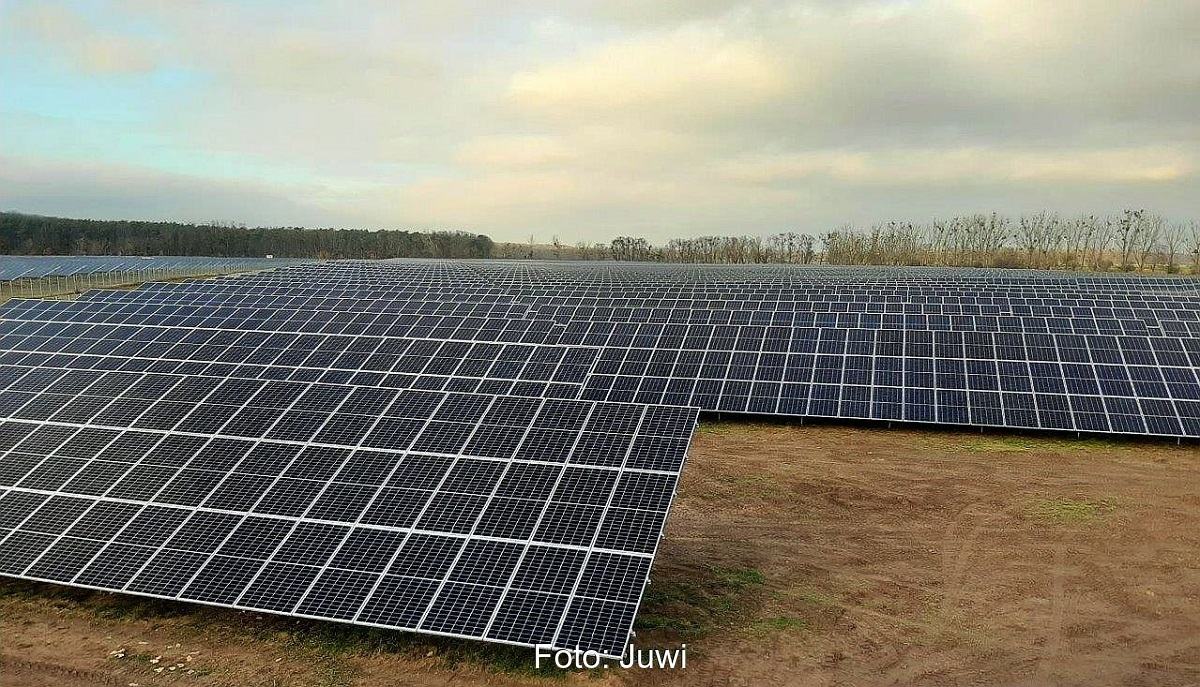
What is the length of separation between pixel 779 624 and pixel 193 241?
145 m

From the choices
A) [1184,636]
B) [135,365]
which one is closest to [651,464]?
[1184,636]

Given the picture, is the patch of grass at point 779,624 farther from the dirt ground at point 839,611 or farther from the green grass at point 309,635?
the green grass at point 309,635

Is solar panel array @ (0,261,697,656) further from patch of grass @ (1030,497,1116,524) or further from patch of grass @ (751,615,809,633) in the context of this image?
patch of grass @ (1030,497,1116,524)

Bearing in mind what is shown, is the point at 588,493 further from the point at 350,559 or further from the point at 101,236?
the point at 101,236

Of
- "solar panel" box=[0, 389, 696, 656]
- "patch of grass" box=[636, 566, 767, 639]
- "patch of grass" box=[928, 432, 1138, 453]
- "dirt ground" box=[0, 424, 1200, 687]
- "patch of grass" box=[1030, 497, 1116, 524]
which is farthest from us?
"patch of grass" box=[928, 432, 1138, 453]

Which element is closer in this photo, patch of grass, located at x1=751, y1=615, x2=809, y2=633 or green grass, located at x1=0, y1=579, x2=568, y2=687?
green grass, located at x1=0, y1=579, x2=568, y2=687

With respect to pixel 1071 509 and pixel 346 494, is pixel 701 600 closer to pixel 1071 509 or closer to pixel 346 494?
pixel 346 494

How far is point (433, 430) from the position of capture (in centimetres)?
1366

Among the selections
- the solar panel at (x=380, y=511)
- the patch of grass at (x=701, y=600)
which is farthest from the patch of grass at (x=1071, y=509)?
the solar panel at (x=380, y=511)

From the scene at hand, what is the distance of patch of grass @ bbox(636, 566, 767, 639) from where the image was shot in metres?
11.9

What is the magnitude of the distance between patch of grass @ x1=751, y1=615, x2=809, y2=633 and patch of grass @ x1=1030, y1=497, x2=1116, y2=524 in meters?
8.15

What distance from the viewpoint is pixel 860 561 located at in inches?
580

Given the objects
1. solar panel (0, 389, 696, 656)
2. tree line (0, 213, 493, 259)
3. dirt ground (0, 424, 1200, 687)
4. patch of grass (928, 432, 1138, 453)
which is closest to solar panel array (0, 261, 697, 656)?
solar panel (0, 389, 696, 656)

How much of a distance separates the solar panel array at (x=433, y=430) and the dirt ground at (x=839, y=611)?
36.2 inches
